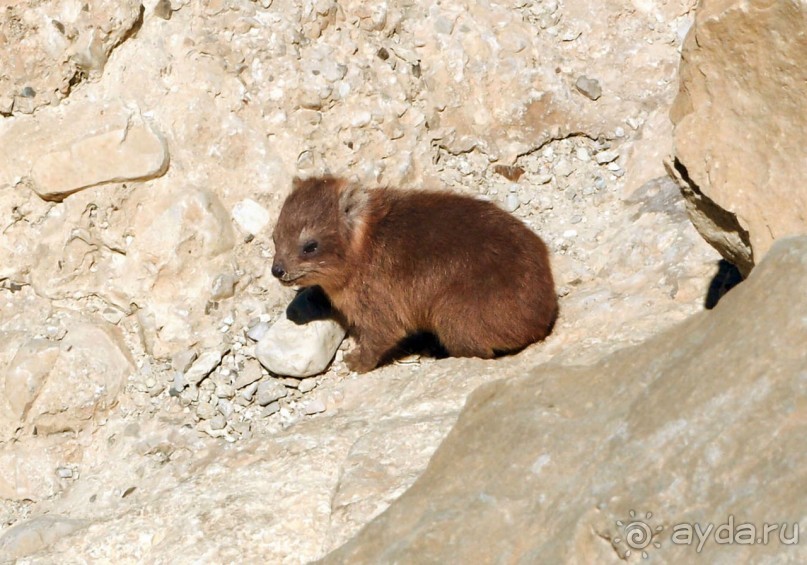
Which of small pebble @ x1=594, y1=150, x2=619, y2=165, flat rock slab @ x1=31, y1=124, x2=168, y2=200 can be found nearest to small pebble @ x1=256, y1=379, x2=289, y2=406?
flat rock slab @ x1=31, y1=124, x2=168, y2=200

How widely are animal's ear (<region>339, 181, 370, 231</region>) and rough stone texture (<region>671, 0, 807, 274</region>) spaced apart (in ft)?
8.98

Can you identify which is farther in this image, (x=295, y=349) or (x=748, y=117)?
(x=295, y=349)

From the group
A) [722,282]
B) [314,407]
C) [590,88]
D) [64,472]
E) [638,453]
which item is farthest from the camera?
[590,88]

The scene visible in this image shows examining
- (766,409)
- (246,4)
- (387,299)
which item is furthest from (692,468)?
(246,4)

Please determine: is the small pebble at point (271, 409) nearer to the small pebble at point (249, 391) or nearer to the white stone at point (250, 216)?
the small pebble at point (249, 391)

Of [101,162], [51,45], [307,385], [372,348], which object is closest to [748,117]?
[372,348]

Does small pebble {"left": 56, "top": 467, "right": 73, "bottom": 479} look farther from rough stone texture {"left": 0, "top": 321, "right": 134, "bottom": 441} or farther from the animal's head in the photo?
the animal's head

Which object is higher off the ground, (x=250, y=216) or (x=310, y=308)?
(x=250, y=216)

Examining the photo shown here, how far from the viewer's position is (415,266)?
6.78 meters

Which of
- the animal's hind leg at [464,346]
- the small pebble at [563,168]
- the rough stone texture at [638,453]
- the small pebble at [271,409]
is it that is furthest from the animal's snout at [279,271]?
the rough stone texture at [638,453]

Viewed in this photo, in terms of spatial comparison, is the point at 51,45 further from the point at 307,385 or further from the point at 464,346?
the point at 464,346

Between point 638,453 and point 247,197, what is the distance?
4472mm

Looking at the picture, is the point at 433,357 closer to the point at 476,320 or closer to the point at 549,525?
the point at 476,320

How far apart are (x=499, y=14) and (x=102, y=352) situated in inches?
171
